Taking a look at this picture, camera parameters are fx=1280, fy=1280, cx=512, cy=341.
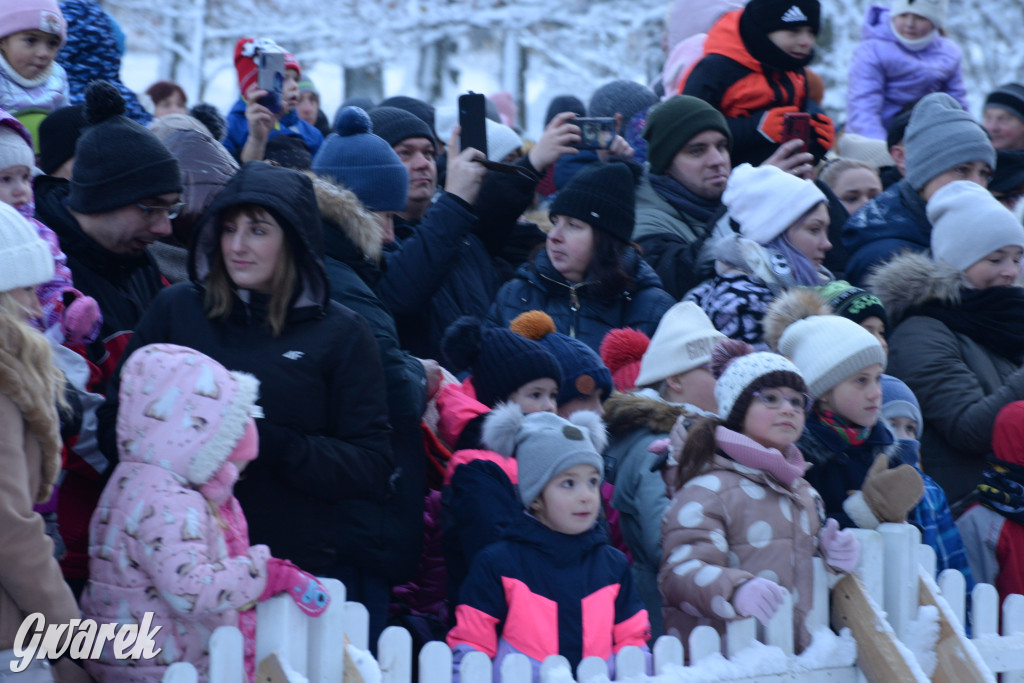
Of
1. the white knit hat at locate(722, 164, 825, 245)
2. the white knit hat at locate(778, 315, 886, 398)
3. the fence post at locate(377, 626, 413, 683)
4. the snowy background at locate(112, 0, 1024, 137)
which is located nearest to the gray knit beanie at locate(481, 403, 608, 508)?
the fence post at locate(377, 626, 413, 683)

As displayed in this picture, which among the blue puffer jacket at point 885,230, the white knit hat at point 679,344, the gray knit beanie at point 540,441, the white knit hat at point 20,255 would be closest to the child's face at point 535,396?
the gray knit beanie at point 540,441

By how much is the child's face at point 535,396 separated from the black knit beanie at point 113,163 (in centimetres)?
134

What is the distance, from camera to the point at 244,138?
7137 mm

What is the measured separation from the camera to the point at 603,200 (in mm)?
5156

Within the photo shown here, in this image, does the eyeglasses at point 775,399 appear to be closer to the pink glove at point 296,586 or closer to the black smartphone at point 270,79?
the pink glove at point 296,586

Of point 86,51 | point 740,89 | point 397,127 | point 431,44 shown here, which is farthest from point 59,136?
point 431,44

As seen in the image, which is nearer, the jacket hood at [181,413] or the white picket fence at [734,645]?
the jacket hood at [181,413]

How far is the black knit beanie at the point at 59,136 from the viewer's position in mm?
4840

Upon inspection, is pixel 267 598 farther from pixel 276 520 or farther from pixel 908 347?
pixel 908 347

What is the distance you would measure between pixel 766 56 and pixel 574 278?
2.23 m

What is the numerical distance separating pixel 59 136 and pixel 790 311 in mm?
2836

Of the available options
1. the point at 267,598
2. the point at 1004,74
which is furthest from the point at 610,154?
the point at 1004,74

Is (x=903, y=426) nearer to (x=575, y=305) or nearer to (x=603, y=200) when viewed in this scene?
(x=575, y=305)

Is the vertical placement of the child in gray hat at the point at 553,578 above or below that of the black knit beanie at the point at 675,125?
below
